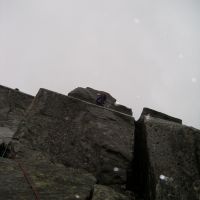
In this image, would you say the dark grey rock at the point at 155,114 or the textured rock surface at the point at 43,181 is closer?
the textured rock surface at the point at 43,181

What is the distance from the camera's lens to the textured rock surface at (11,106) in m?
5.17

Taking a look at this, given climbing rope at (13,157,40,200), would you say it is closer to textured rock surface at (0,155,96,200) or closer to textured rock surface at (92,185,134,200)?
textured rock surface at (0,155,96,200)

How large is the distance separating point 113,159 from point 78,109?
33.1 inches

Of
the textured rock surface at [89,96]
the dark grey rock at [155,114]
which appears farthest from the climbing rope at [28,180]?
the textured rock surface at [89,96]

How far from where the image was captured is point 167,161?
2699 millimetres

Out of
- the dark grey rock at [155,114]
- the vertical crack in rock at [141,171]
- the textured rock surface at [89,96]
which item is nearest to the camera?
the vertical crack in rock at [141,171]

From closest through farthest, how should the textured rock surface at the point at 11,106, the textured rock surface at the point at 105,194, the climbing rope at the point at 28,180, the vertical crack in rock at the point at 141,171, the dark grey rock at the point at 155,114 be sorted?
the climbing rope at the point at 28,180 < the textured rock surface at the point at 105,194 < the vertical crack in rock at the point at 141,171 < the dark grey rock at the point at 155,114 < the textured rock surface at the point at 11,106

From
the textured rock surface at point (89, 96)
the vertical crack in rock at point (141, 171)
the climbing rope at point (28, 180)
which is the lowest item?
the climbing rope at point (28, 180)

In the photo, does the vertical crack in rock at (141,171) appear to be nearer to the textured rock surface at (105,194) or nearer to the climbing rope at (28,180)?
the textured rock surface at (105,194)

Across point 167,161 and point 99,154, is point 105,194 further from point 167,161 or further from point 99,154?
point 167,161

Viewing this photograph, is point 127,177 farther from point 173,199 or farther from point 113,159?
point 173,199

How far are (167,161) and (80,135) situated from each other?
3.70 feet

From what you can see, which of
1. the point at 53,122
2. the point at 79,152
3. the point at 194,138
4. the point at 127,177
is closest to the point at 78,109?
the point at 53,122

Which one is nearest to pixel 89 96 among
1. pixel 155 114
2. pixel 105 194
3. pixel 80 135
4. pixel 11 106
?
pixel 11 106
